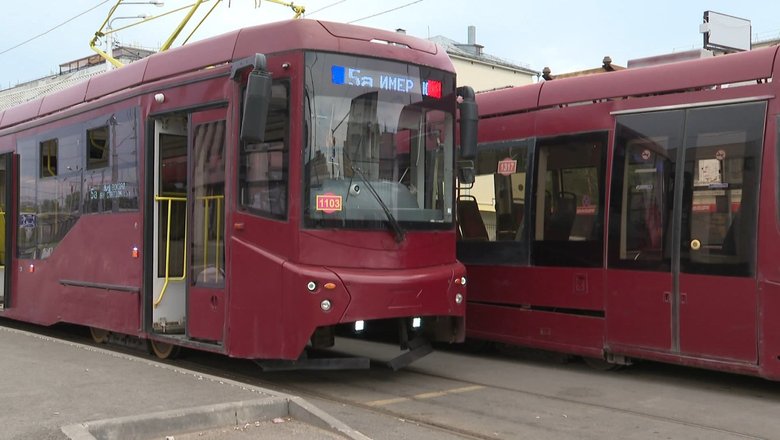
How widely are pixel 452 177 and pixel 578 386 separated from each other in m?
2.63

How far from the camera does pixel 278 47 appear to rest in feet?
24.1

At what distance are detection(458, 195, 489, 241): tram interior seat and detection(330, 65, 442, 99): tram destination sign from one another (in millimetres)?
2351

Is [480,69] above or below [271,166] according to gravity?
above

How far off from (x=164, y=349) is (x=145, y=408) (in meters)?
3.37

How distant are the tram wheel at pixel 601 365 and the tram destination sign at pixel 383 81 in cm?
364

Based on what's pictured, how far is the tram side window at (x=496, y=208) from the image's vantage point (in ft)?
31.1

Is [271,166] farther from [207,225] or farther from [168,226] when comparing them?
[168,226]

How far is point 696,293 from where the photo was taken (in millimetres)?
7633

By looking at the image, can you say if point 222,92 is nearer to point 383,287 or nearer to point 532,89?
point 383,287

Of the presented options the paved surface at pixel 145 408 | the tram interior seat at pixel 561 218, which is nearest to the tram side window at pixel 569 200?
the tram interior seat at pixel 561 218

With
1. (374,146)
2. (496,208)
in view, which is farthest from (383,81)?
(496,208)

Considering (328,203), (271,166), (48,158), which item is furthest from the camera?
(48,158)

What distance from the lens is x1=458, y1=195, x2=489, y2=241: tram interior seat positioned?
32.8ft

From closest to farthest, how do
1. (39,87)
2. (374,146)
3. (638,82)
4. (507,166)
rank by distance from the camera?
(374,146) < (638,82) < (507,166) < (39,87)
